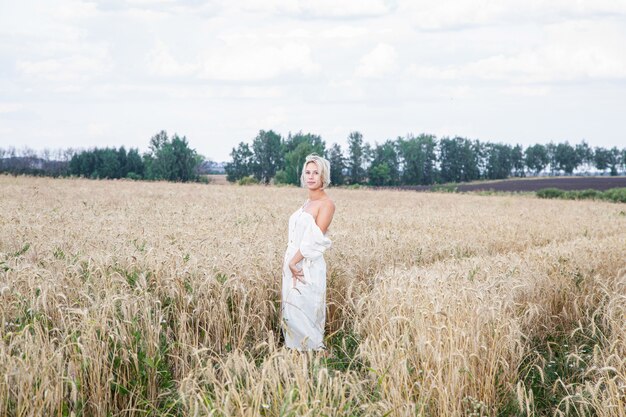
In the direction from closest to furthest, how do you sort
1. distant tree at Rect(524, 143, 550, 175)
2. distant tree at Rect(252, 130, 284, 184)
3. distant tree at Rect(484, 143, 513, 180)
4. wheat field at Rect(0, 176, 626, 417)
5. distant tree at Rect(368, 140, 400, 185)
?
1. wheat field at Rect(0, 176, 626, 417)
2. distant tree at Rect(368, 140, 400, 185)
3. distant tree at Rect(252, 130, 284, 184)
4. distant tree at Rect(484, 143, 513, 180)
5. distant tree at Rect(524, 143, 550, 175)

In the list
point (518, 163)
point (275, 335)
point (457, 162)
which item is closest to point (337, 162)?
point (457, 162)

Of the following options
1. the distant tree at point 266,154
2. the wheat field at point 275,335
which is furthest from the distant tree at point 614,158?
the wheat field at point 275,335

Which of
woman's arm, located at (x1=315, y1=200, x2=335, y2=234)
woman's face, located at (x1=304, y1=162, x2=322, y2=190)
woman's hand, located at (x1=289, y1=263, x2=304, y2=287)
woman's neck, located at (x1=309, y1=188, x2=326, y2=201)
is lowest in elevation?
woman's hand, located at (x1=289, y1=263, x2=304, y2=287)

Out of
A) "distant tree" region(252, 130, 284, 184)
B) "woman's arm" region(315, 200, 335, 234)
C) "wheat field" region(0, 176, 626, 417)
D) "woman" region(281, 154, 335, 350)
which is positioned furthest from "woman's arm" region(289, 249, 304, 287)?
"distant tree" region(252, 130, 284, 184)

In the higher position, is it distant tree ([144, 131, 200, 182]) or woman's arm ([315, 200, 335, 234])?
distant tree ([144, 131, 200, 182])

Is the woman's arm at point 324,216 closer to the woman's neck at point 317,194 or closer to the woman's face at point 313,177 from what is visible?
the woman's neck at point 317,194

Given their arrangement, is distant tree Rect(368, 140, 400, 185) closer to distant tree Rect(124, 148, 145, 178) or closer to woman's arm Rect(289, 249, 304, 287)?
distant tree Rect(124, 148, 145, 178)

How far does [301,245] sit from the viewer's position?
20.5 feet

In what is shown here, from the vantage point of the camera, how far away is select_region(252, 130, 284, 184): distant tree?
10988cm

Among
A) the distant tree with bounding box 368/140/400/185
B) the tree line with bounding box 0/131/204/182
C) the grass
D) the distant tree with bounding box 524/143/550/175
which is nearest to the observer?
the grass

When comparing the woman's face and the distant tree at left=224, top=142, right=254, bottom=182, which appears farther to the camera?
the distant tree at left=224, top=142, right=254, bottom=182

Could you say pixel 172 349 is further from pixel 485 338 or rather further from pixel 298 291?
pixel 485 338

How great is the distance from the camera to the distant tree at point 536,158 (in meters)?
132

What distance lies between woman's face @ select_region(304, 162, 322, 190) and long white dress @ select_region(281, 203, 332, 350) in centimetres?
32
